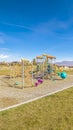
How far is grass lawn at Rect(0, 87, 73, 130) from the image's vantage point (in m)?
4.40

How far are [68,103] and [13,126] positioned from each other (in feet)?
10.4

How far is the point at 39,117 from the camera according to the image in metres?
5.03

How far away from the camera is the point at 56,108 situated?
5.94 m

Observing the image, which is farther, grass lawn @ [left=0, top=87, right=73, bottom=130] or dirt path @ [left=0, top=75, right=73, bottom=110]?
dirt path @ [left=0, top=75, right=73, bottom=110]

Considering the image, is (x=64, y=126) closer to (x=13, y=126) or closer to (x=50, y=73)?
(x=13, y=126)

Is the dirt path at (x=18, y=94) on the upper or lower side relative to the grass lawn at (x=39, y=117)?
upper

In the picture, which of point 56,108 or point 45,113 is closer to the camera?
point 45,113

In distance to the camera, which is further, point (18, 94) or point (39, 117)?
point (18, 94)

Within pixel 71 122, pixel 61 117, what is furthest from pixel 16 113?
pixel 71 122

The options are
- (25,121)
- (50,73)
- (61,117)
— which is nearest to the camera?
(25,121)

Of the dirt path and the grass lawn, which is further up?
the dirt path

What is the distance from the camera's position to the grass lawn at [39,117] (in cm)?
440

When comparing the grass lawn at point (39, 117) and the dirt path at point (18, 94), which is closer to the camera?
the grass lawn at point (39, 117)

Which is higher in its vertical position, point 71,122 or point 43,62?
point 43,62
